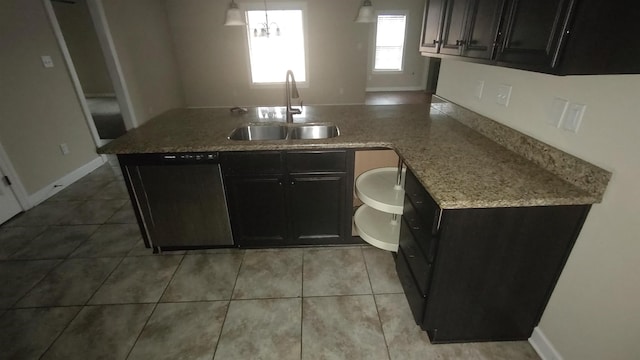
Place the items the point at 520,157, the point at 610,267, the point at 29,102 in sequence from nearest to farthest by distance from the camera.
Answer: the point at 610,267
the point at 520,157
the point at 29,102

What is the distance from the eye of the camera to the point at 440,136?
6.16ft

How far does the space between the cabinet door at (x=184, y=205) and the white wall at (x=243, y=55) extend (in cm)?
429

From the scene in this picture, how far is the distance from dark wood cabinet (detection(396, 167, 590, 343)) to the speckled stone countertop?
0.08m

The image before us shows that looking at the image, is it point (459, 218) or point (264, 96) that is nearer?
point (459, 218)

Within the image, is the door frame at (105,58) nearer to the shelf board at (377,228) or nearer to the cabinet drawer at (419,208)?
the shelf board at (377,228)

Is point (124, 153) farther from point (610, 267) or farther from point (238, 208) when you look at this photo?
→ point (610, 267)

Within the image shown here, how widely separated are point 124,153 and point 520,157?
7.63ft

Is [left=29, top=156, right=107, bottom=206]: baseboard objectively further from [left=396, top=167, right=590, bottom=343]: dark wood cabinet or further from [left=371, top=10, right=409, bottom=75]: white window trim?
[left=371, top=10, right=409, bottom=75]: white window trim

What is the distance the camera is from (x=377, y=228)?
201 cm

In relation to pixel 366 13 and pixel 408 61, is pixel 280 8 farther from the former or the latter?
pixel 408 61

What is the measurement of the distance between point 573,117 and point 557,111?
90mm

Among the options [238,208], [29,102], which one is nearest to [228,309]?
[238,208]

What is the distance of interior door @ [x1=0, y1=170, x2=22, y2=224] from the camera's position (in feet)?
8.75

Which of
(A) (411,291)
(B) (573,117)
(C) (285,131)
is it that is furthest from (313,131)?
(B) (573,117)
